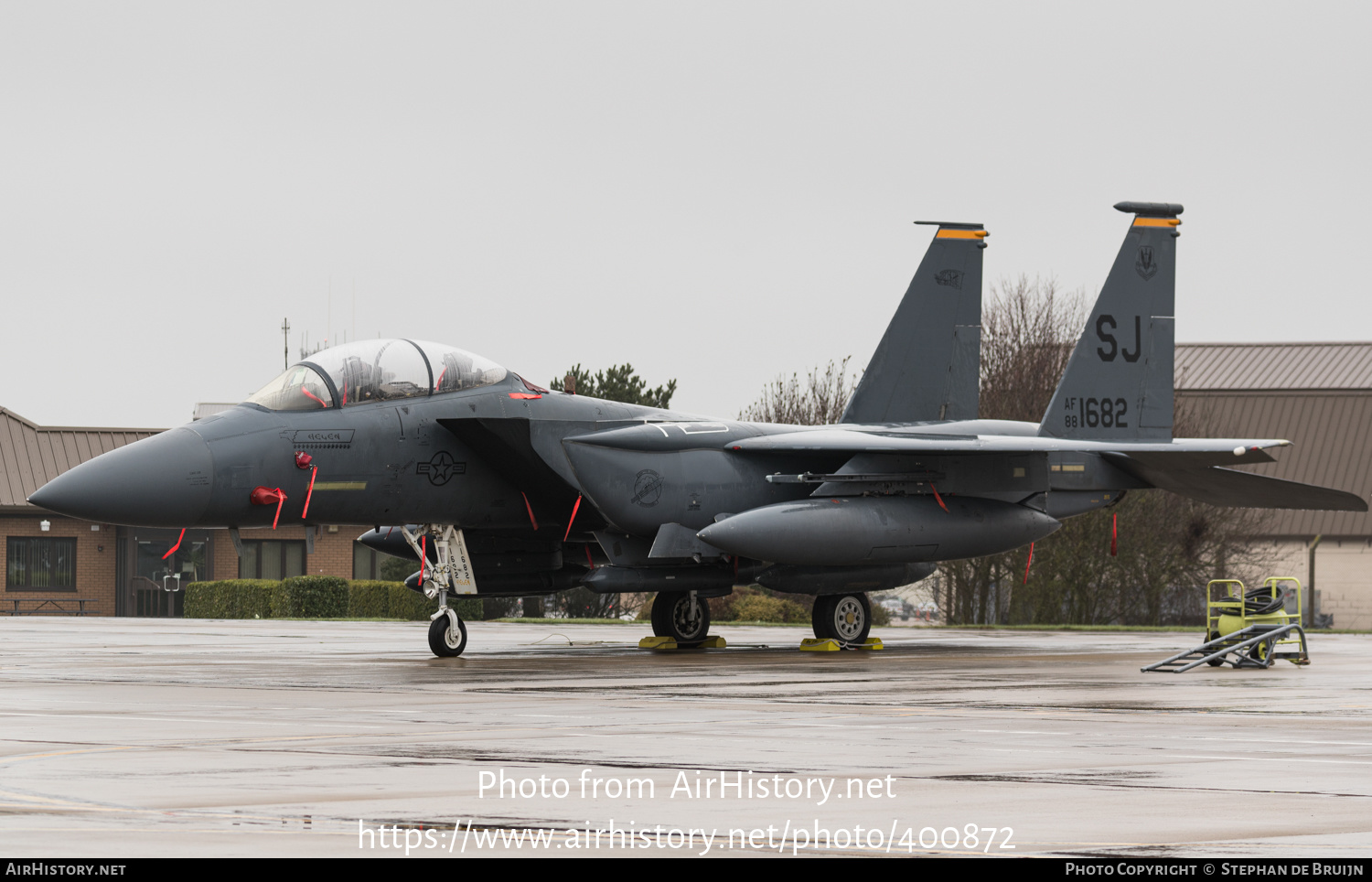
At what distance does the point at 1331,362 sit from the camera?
167 feet

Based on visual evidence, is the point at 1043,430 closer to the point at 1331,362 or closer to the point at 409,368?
the point at 409,368

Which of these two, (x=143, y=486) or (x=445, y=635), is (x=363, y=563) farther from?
(x=143, y=486)

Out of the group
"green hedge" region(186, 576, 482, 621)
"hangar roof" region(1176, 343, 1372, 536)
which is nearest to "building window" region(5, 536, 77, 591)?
"green hedge" region(186, 576, 482, 621)

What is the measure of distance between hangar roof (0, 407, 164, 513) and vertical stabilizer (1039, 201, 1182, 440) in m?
31.0

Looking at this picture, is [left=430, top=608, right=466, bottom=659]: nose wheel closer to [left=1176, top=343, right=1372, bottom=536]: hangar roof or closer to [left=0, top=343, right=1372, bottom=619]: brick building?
[left=0, top=343, right=1372, bottom=619]: brick building

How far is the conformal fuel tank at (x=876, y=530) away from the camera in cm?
1656

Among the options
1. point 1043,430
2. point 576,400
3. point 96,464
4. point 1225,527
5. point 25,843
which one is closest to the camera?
point 25,843

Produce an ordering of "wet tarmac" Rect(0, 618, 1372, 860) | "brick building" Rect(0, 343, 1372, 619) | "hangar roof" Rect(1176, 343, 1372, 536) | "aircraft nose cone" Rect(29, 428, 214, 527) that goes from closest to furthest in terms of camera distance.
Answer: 1. "wet tarmac" Rect(0, 618, 1372, 860)
2. "aircraft nose cone" Rect(29, 428, 214, 527)
3. "brick building" Rect(0, 343, 1372, 619)
4. "hangar roof" Rect(1176, 343, 1372, 536)

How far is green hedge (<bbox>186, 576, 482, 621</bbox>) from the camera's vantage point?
120ft

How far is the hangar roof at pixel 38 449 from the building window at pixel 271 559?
169 inches

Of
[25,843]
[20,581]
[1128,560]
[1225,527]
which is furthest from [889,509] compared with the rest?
[20,581]

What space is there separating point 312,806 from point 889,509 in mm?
12175

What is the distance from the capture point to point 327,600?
37.2m

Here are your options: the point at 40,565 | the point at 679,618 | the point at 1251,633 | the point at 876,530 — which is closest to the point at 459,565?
the point at 679,618
